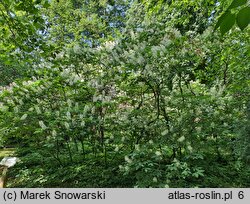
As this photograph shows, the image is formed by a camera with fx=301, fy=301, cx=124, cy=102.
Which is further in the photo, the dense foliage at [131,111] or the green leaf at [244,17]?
the dense foliage at [131,111]

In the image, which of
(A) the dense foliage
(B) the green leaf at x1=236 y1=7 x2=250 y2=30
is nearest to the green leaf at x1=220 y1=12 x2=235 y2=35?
(B) the green leaf at x1=236 y1=7 x2=250 y2=30

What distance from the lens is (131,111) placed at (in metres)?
5.42

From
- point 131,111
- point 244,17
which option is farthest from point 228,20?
point 131,111

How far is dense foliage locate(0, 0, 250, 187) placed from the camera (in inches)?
192

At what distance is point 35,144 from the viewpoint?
6879 mm

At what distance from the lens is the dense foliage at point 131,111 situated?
16.0ft

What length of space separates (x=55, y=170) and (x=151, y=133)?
84.9 inches

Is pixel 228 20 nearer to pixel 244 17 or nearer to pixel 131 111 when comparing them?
pixel 244 17

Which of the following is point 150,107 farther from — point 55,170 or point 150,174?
point 55,170

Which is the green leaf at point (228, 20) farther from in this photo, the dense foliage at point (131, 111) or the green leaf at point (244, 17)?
the dense foliage at point (131, 111)

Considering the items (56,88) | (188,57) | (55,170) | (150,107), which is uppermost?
(188,57)

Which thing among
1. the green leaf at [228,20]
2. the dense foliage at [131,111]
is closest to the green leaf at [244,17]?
the green leaf at [228,20]
